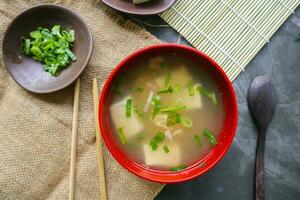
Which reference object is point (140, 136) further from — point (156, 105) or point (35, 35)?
point (35, 35)

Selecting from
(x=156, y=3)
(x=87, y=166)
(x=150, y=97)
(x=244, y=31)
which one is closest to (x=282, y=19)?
(x=244, y=31)

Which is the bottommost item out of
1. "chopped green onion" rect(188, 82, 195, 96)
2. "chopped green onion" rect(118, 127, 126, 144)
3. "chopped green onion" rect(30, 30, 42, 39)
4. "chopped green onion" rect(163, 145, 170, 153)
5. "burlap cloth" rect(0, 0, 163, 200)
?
"burlap cloth" rect(0, 0, 163, 200)

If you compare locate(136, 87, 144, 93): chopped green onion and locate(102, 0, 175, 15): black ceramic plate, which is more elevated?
locate(102, 0, 175, 15): black ceramic plate

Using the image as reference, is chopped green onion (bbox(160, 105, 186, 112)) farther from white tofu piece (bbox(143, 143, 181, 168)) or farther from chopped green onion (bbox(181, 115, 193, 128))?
white tofu piece (bbox(143, 143, 181, 168))

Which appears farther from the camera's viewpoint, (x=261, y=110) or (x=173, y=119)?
(x=261, y=110)

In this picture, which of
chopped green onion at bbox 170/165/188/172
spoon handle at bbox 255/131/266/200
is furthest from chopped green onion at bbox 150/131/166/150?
spoon handle at bbox 255/131/266/200

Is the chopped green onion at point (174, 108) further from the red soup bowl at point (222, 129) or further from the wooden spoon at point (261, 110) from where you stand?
the wooden spoon at point (261, 110)

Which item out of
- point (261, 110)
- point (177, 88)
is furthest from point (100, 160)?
point (261, 110)
